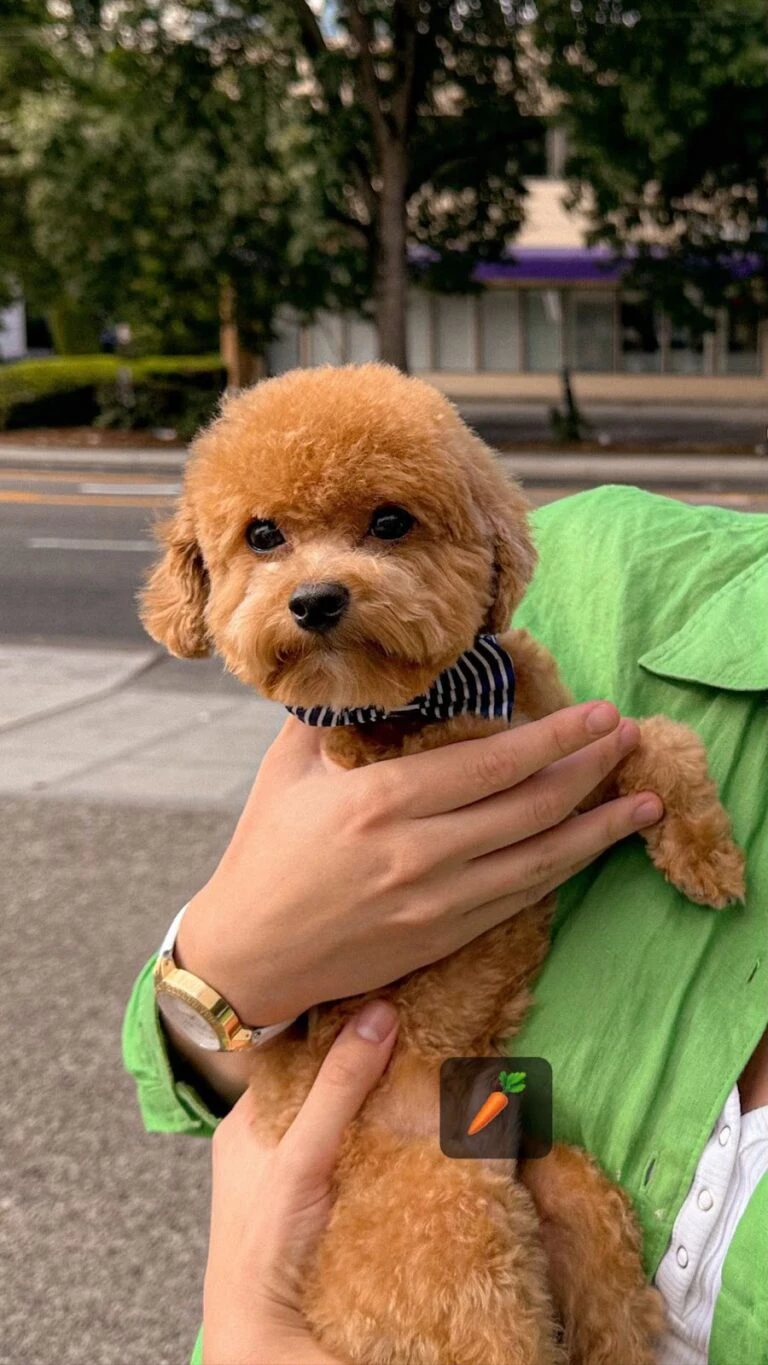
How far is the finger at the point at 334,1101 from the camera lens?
4.42 ft

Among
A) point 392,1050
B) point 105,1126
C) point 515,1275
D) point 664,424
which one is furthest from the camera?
point 664,424

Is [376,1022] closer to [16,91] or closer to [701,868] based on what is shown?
[701,868]

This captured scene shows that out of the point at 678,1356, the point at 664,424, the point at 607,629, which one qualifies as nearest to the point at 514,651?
the point at 607,629

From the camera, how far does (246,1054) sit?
161 centimetres

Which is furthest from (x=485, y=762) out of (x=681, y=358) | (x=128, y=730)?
(x=681, y=358)

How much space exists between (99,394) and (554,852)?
86.1 ft

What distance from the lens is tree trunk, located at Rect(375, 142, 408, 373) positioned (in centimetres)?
1992

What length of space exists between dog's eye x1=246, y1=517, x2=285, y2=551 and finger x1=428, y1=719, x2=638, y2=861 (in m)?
0.33

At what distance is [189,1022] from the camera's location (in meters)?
1.57

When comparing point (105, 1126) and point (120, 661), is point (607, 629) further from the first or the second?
point (120, 661)

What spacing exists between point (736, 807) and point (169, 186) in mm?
19280

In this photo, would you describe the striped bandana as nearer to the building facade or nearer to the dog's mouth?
the dog's mouth

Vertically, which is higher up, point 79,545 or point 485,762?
point 485,762

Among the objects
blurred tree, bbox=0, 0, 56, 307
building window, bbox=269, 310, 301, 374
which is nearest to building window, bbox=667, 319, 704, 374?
building window, bbox=269, 310, 301, 374
